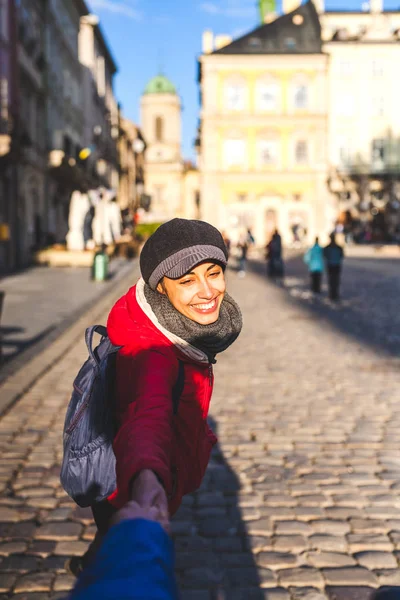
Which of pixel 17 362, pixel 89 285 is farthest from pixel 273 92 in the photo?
pixel 17 362

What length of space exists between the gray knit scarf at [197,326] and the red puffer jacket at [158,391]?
0.07ft

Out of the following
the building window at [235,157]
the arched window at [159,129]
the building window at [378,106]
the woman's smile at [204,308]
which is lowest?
the woman's smile at [204,308]

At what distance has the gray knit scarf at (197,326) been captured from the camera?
7.39ft

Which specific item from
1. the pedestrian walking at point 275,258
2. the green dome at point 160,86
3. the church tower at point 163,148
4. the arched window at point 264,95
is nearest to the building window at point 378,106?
the arched window at point 264,95

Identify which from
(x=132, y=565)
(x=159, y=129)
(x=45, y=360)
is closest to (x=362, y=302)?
(x=45, y=360)

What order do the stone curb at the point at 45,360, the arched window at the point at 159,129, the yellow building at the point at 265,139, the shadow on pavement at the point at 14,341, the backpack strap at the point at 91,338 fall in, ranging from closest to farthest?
the backpack strap at the point at 91,338, the stone curb at the point at 45,360, the shadow on pavement at the point at 14,341, the yellow building at the point at 265,139, the arched window at the point at 159,129

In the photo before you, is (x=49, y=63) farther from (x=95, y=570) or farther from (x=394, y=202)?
(x=95, y=570)

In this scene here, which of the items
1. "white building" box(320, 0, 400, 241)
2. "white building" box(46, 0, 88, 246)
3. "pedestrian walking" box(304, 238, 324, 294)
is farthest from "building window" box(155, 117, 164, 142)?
"pedestrian walking" box(304, 238, 324, 294)

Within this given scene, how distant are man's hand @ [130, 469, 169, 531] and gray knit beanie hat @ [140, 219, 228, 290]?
75 centimetres

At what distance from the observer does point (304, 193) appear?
55656 mm

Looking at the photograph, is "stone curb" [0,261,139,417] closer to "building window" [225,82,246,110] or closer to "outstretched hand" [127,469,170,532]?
"outstretched hand" [127,469,170,532]

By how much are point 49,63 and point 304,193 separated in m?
25.3

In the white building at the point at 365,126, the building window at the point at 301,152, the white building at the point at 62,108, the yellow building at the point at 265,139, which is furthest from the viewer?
the white building at the point at 365,126

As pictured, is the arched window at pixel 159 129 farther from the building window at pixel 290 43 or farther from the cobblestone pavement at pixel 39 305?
the cobblestone pavement at pixel 39 305
